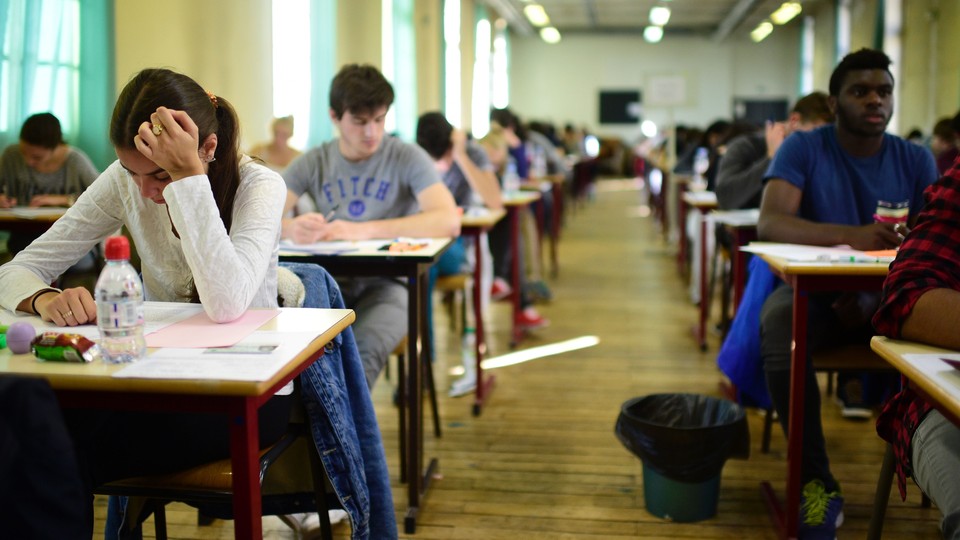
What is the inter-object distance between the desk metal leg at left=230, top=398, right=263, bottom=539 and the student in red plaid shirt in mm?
1022

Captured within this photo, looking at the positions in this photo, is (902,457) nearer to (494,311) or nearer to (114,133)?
(114,133)

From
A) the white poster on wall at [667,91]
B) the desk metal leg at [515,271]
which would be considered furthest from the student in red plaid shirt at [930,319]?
the white poster on wall at [667,91]

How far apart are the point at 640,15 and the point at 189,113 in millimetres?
17365

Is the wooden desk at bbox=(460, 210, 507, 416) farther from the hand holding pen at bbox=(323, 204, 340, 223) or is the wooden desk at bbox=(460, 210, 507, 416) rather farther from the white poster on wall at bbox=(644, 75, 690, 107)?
the white poster on wall at bbox=(644, 75, 690, 107)

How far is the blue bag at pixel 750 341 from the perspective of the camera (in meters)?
2.62

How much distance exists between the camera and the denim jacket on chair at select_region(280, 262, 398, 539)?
5.55 ft

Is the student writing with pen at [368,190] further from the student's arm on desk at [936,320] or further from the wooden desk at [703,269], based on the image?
the wooden desk at [703,269]

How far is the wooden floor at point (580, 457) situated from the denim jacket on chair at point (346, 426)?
571mm

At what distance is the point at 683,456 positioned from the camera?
2355 millimetres

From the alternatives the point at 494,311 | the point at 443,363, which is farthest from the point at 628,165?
the point at 443,363

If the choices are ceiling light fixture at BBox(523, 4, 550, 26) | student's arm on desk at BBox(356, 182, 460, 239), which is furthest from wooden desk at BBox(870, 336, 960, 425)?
ceiling light fixture at BBox(523, 4, 550, 26)

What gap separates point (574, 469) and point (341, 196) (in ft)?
3.92

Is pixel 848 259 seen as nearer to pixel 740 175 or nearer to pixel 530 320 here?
pixel 740 175

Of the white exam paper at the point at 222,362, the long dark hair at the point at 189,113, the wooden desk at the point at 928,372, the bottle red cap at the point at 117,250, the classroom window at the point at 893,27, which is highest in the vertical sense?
the classroom window at the point at 893,27
